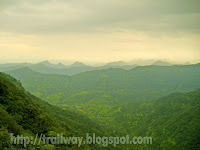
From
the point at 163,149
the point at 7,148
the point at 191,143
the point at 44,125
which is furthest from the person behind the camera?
the point at 163,149

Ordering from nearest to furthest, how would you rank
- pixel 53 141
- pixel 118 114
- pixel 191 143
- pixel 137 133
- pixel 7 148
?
1. pixel 7 148
2. pixel 53 141
3. pixel 191 143
4. pixel 137 133
5. pixel 118 114

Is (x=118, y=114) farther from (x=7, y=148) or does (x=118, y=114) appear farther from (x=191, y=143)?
(x=7, y=148)

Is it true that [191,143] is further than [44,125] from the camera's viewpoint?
Yes

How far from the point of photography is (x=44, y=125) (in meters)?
29.6

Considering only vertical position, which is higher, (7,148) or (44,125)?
(7,148)

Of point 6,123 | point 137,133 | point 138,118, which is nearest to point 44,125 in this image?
point 6,123

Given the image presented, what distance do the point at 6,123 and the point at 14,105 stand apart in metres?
10.1

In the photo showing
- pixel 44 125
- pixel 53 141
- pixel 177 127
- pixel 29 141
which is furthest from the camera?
pixel 177 127

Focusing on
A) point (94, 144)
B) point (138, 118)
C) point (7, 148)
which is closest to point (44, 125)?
point (7, 148)

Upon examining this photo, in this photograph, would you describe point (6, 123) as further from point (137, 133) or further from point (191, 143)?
point (137, 133)

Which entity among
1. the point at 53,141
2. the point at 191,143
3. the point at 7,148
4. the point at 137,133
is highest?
the point at 7,148

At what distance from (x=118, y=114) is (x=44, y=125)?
361 feet

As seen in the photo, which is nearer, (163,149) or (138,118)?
(163,149)

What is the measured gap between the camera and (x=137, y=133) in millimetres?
90438
